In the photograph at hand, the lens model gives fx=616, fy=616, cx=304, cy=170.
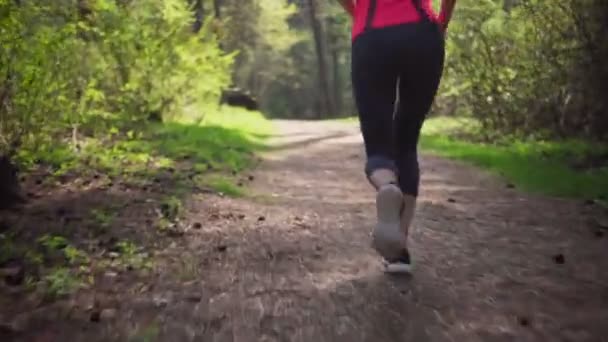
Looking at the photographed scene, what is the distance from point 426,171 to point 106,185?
4.52m

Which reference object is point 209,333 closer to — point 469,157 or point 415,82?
point 415,82

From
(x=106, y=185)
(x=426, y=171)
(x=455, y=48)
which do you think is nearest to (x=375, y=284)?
(x=106, y=185)

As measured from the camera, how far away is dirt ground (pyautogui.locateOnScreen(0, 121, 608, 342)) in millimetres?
2686

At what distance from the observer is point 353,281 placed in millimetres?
3465

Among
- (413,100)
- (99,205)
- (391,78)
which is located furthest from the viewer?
(99,205)

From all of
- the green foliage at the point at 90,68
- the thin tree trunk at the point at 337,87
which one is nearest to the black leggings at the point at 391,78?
the green foliage at the point at 90,68

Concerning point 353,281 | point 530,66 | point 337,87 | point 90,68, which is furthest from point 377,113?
point 337,87

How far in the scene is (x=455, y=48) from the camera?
1208 centimetres

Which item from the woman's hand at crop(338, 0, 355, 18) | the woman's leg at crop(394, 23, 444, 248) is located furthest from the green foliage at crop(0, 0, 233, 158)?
the woman's leg at crop(394, 23, 444, 248)

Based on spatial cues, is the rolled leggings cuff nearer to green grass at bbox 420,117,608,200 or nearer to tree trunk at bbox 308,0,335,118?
green grass at bbox 420,117,608,200

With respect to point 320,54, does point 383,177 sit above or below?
above

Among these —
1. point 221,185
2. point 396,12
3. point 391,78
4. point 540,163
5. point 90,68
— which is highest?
point 396,12

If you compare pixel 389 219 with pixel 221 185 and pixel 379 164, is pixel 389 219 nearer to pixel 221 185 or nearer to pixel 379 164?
pixel 379 164

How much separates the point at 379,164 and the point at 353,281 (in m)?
0.73
